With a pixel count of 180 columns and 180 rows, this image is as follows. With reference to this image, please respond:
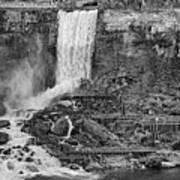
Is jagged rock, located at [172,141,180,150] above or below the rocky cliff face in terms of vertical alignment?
below

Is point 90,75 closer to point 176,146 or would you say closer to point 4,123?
point 4,123

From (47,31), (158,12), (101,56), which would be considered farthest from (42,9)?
(158,12)

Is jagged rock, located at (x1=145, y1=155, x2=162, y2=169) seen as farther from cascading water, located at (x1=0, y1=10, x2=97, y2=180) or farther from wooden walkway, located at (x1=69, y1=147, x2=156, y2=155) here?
cascading water, located at (x1=0, y1=10, x2=97, y2=180)

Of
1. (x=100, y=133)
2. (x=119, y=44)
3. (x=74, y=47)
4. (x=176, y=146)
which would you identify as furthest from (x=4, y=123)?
(x=176, y=146)

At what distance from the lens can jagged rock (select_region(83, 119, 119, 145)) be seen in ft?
149

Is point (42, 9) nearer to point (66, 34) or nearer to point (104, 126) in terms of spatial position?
point (66, 34)

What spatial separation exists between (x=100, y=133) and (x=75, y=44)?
16286 mm

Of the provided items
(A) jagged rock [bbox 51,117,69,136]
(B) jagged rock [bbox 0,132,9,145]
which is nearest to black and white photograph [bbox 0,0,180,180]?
(A) jagged rock [bbox 51,117,69,136]

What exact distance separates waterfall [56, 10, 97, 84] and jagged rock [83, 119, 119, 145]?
12.4 meters

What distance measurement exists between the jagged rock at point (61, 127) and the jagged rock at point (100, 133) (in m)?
1.76

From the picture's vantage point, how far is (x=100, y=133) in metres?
45.9

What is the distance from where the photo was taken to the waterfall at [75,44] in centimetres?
5850

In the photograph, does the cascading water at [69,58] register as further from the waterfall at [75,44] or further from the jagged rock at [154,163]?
the jagged rock at [154,163]

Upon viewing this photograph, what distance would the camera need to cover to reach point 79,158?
4259 centimetres
